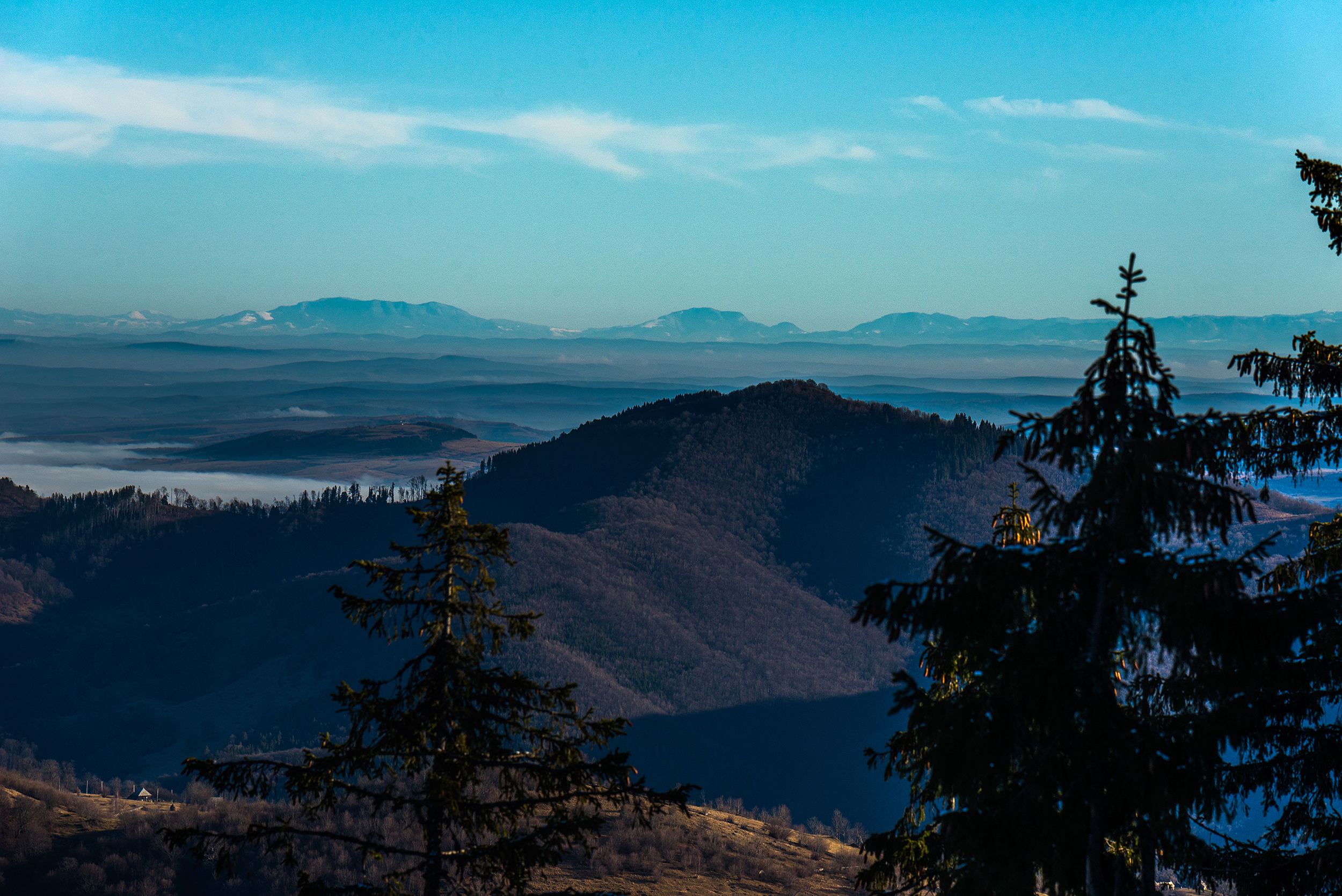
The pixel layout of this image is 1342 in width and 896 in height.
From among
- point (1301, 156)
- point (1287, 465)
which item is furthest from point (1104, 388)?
point (1301, 156)

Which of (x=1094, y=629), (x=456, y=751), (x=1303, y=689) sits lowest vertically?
(x=456, y=751)

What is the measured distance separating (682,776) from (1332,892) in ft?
586

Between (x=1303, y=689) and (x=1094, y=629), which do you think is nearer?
(x=1094, y=629)

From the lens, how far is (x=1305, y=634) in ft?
33.8

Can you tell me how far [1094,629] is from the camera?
389 inches

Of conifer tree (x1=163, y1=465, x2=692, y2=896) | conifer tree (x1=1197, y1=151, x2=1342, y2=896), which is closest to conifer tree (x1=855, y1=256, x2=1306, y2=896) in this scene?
conifer tree (x1=1197, y1=151, x2=1342, y2=896)

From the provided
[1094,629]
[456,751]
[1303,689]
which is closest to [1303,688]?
[1303,689]

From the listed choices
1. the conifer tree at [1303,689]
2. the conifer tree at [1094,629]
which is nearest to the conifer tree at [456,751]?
the conifer tree at [1094,629]

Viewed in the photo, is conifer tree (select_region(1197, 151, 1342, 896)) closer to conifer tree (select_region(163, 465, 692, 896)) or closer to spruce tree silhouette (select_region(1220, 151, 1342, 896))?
spruce tree silhouette (select_region(1220, 151, 1342, 896))

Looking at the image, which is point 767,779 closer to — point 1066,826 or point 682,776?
point 682,776

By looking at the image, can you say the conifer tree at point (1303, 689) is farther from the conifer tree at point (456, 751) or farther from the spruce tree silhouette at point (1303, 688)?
the conifer tree at point (456, 751)

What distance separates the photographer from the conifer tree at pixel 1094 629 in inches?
377

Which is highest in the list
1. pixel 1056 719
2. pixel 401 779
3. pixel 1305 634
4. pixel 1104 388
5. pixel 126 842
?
pixel 1104 388

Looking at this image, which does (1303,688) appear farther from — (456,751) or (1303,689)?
(456,751)
